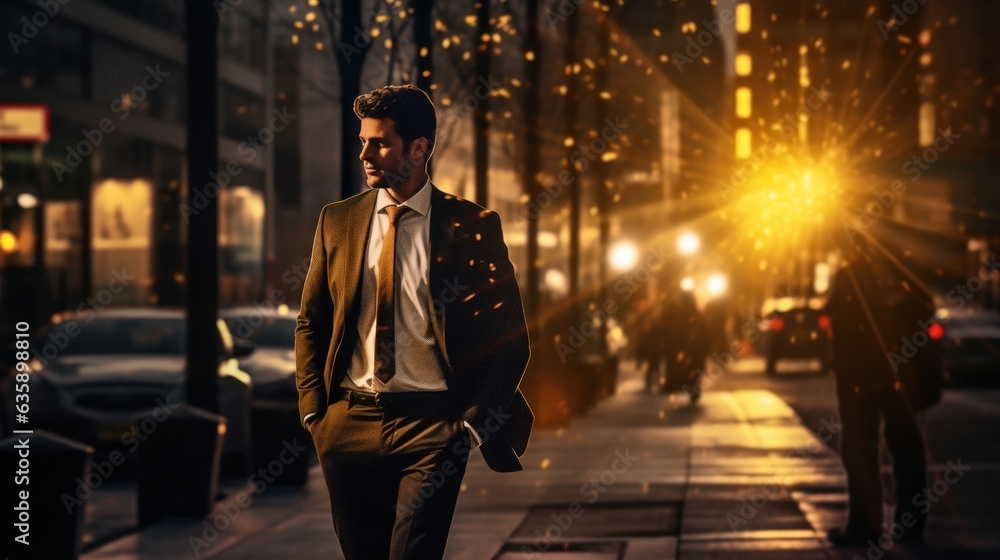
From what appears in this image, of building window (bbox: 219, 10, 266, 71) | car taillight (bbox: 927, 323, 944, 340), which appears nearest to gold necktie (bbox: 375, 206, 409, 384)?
car taillight (bbox: 927, 323, 944, 340)

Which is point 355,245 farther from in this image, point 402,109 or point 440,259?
point 402,109

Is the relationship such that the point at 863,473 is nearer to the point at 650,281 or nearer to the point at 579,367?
the point at 579,367

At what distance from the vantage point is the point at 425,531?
4551mm

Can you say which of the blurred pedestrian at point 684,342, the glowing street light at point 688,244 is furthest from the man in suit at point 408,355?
the glowing street light at point 688,244

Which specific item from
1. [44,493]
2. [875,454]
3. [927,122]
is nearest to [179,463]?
[44,493]

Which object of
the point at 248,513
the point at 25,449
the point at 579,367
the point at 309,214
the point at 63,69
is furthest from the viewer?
the point at 309,214

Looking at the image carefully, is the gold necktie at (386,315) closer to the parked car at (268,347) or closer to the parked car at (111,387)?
the parked car at (111,387)

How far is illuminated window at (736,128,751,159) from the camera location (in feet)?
345

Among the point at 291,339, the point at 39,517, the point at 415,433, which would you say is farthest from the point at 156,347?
the point at 415,433

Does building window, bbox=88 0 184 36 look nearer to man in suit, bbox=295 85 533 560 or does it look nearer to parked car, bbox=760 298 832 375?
parked car, bbox=760 298 832 375

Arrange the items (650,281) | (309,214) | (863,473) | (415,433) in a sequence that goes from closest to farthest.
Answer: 1. (415,433)
2. (863,473)
3. (650,281)
4. (309,214)

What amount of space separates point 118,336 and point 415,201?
36.8 ft

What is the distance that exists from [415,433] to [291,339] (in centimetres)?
1309

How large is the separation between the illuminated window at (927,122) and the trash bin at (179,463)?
96.5m
